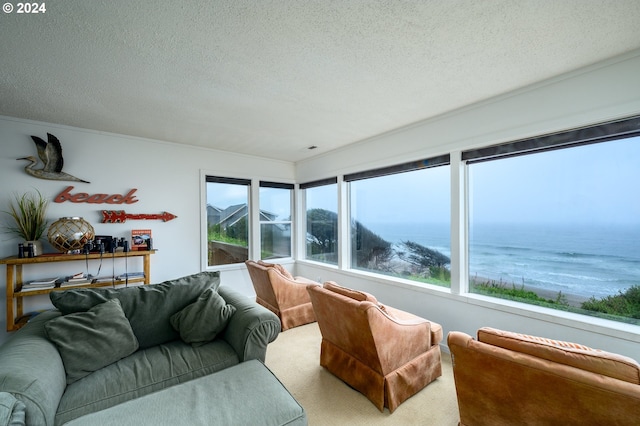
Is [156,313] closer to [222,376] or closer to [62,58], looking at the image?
[222,376]

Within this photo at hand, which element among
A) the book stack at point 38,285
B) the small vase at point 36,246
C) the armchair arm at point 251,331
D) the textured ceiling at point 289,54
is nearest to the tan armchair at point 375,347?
the armchair arm at point 251,331

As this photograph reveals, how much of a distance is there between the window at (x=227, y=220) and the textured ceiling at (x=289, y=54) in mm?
1631

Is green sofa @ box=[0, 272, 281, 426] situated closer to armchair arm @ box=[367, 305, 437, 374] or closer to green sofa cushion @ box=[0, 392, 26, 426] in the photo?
green sofa cushion @ box=[0, 392, 26, 426]

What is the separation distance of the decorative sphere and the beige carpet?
8.21 feet

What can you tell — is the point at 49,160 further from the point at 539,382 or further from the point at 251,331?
the point at 539,382

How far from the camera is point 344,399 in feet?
6.80

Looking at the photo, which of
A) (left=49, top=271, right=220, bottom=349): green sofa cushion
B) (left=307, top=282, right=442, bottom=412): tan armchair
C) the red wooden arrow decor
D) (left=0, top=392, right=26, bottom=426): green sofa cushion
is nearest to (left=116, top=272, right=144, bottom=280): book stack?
the red wooden arrow decor

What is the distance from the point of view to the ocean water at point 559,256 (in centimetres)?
207

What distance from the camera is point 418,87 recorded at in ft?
7.70

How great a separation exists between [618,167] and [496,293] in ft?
4.73

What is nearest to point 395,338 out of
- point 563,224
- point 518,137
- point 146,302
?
point 563,224

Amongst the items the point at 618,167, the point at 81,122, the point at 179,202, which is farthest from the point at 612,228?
the point at 81,122

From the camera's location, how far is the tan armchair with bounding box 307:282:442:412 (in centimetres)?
187

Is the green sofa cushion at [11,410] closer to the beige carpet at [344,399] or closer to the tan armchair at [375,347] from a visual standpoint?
the beige carpet at [344,399]
